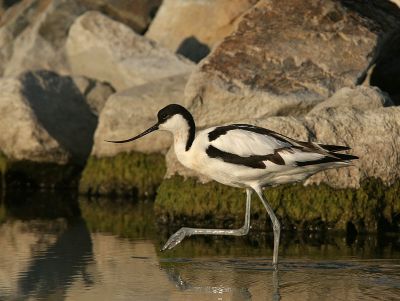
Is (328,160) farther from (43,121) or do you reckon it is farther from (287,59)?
(43,121)

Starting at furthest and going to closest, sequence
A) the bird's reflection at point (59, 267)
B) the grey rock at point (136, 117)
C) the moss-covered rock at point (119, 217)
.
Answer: the grey rock at point (136, 117) < the moss-covered rock at point (119, 217) < the bird's reflection at point (59, 267)

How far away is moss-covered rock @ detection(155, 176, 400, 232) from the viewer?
41.8 feet

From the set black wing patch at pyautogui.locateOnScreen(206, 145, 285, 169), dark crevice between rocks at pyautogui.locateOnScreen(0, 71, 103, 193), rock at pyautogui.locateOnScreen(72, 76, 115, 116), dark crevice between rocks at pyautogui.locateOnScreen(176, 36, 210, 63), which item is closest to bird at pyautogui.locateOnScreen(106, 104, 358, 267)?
black wing patch at pyautogui.locateOnScreen(206, 145, 285, 169)

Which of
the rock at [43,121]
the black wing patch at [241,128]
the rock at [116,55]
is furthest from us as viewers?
the rock at [116,55]

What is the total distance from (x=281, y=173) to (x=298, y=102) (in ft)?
12.0

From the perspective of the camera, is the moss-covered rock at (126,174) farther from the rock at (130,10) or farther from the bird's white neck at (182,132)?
the rock at (130,10)

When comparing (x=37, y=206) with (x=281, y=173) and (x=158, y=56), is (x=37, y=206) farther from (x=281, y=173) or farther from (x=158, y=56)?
(x=281, y=173)

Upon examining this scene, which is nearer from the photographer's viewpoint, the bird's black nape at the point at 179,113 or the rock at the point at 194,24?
the bird's black nape at the point at 179,113

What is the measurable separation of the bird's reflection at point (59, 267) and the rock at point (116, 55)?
18.1 ft

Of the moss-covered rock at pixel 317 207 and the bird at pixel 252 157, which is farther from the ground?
the bird at pixel 252 157

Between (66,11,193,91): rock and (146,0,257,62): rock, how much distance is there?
1448 millimetres

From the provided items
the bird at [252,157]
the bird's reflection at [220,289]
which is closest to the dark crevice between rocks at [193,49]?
the bird at [252,157]

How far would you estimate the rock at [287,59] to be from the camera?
48.6 ft

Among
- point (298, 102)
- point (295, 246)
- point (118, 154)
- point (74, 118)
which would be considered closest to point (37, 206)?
point (118, 154)
